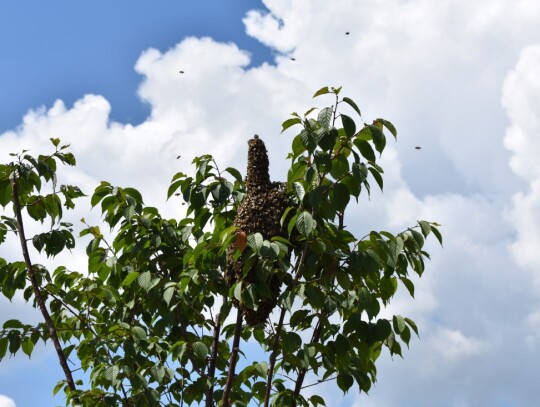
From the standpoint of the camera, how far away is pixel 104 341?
301 inches

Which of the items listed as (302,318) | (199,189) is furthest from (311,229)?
(199,189)

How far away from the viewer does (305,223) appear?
19.9 feet

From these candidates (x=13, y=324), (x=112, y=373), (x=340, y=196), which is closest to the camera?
(x=340, y=196)

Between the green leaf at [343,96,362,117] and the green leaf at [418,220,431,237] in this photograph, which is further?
the green leaf at [418,220,431,237]

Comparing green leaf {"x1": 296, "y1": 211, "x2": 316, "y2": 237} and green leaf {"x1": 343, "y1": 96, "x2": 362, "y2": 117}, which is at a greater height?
green leaf {"x1": 343, "y1": 96, "x2": 362, "y2": 117}

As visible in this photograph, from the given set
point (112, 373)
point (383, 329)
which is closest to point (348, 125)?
point (383, 329)

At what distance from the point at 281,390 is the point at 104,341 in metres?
1.65

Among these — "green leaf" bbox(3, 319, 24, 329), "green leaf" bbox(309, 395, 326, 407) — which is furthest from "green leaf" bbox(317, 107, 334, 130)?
"green leaf" bbox(3, 319, 24, 329)

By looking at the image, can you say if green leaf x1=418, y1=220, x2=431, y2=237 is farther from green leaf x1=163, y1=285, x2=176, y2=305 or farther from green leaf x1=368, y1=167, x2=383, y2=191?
green leaf x1=163, y1=285, x2=176, y2=305

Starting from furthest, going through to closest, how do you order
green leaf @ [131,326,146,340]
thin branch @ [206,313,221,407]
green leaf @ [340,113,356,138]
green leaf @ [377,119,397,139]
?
1. thin branch @ [206,313,221,407]
2. green leaf @ [131,326,146,340]
3. green leaf @ [377,119,397,139]
4. green leaf @ [340,113,356,138]

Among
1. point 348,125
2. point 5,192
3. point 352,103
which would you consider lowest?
point 5,192

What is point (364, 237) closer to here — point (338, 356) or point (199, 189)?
point (338, 356)

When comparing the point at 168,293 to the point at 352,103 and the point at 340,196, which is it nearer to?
the point at 340,196

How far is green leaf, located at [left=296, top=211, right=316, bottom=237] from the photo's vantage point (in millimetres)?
6027
